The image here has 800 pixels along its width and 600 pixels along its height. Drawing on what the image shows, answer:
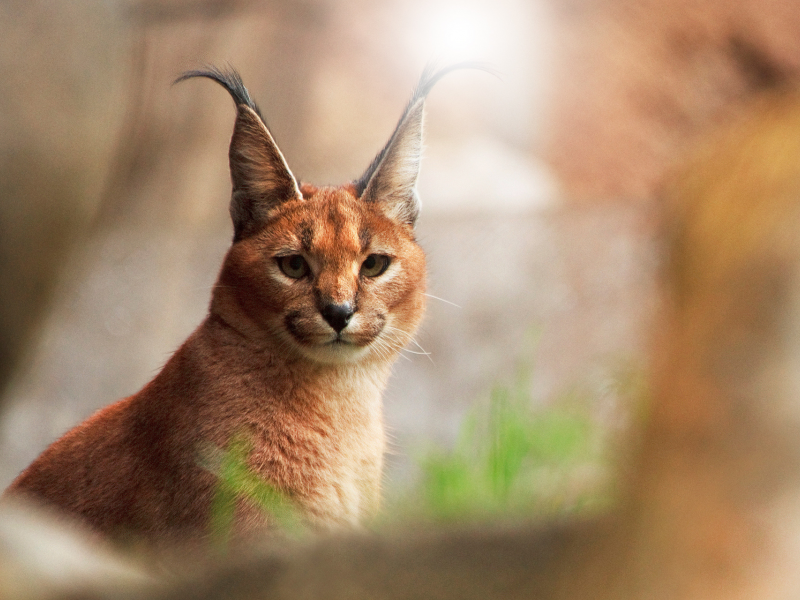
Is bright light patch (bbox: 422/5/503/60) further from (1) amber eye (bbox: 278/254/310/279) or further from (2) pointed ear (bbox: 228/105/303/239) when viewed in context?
(1) amber eye (bbox: 278/254/310/279)

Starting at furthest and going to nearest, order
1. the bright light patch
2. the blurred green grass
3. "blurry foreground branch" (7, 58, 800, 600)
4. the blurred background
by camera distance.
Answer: the bright light patch < the blurred background < the blurred green grass < "blurry foreground branch" (7, 58, 800, 600)

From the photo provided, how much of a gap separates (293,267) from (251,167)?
41cm

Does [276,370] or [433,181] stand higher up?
[433,181]

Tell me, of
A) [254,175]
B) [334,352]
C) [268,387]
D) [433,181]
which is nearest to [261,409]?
[268,387]

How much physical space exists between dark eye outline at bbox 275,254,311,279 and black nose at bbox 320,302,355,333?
0.73ft

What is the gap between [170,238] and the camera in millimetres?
6648

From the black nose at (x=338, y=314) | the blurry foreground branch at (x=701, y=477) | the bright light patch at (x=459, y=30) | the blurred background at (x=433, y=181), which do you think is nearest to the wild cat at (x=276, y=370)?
the black nose at (x=338, y=314)

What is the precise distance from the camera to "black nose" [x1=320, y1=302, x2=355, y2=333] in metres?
3.04

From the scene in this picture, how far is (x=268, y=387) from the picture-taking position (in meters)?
3.20

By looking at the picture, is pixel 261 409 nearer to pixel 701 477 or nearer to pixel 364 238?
pixel 364 238

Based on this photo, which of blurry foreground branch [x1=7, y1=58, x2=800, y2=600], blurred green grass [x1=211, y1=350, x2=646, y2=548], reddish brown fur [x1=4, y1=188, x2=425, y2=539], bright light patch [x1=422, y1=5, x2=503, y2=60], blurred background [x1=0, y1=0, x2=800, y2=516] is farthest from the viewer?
bright light patch [x1=422, y1=5, x2=503, y2=60]

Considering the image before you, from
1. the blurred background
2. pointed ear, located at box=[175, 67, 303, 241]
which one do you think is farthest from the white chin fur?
the blurred background

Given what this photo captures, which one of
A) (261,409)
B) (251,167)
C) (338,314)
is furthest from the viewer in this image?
(251,167)

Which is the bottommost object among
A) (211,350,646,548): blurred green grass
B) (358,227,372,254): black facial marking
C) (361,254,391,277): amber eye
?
(211,350,646,548): blurred green grass
